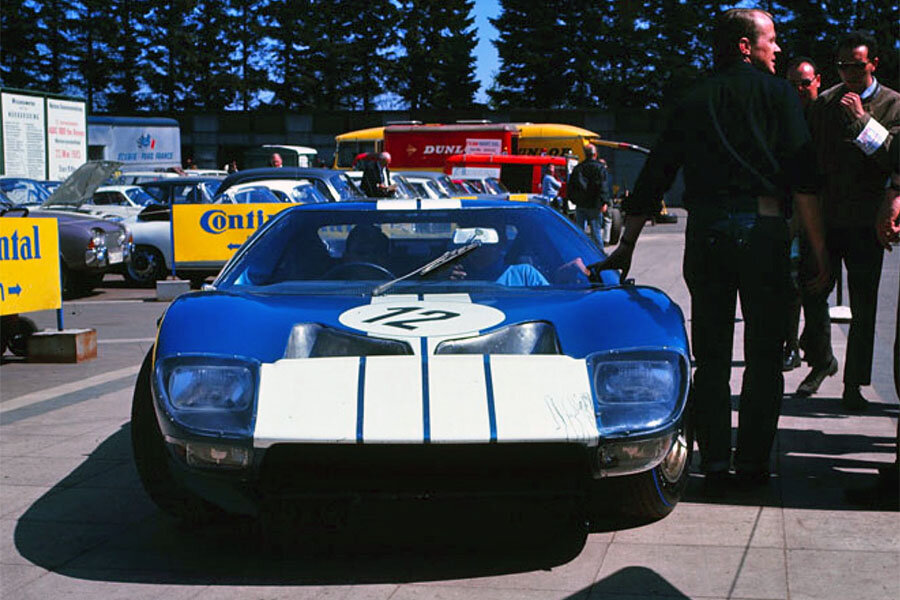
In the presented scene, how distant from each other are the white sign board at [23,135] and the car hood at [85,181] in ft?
61.6

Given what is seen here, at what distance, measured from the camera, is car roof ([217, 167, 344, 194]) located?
1338 centimetres

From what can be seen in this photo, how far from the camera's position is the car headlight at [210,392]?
3.29m

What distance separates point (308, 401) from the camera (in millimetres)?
3266

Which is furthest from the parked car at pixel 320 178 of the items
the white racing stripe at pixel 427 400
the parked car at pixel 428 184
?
the white racing stripe at pixel 427 400

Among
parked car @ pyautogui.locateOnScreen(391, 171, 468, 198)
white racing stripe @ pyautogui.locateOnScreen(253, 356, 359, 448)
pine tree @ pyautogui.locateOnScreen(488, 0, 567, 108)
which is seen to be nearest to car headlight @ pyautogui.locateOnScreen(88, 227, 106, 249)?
parked car @ pyautogui.locateOnScreen(391, 171, 468, 198)

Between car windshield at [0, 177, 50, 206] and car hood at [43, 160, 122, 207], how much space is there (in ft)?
21.9

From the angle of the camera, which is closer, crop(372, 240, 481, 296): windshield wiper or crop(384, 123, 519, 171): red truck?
crop(372, 240, 481, 296): windshield wiper

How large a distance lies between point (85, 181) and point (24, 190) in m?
7.68

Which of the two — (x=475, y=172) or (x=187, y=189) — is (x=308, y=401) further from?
(x=475, y=172)

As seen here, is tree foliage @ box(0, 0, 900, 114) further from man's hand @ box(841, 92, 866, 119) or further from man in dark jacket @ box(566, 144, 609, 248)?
man's hand @ box(841, 92, 866, 119)

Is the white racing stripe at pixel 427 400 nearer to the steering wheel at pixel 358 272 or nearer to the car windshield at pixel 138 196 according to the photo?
the steering wheel at pixel 358 272

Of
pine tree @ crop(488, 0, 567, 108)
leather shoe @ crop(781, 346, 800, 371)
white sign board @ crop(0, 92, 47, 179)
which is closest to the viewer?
leather shoe @ crop(781, 346, 800, 371)

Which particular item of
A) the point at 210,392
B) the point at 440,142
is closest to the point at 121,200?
the point at 440,142

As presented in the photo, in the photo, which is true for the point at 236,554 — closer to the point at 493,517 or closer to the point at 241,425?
the point at 241,425
